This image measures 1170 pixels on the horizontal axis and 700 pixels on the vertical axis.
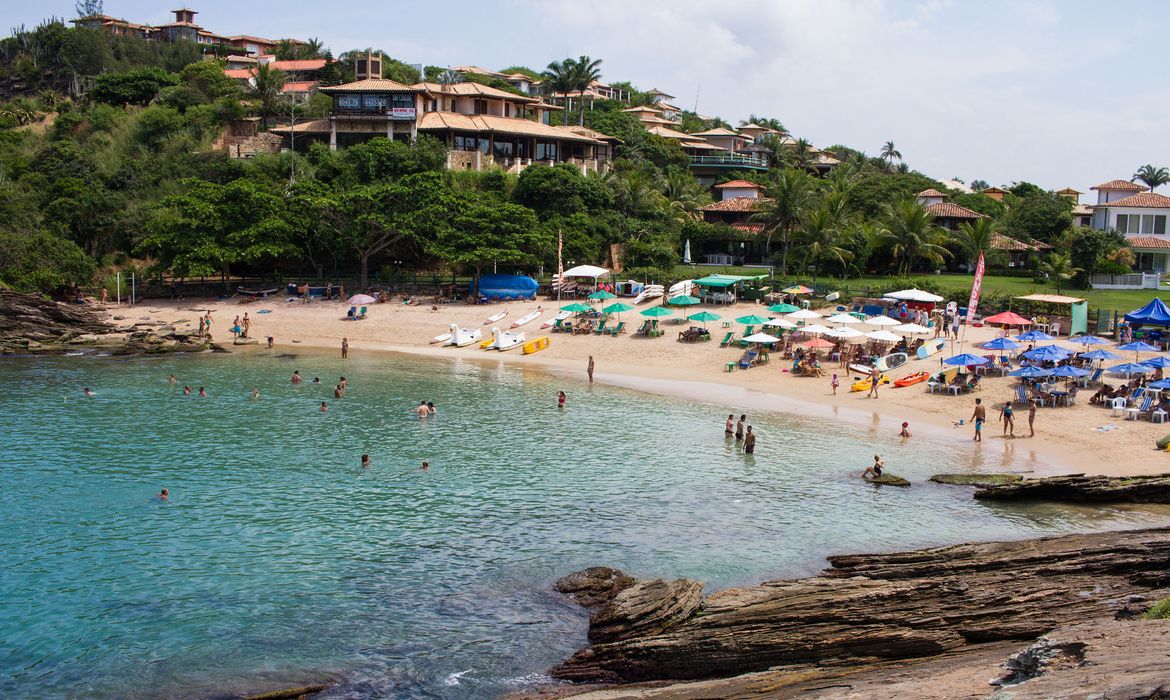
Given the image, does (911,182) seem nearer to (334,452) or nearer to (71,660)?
(334,452)

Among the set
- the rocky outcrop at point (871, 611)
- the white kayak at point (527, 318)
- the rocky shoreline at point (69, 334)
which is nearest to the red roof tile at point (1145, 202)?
the white kayak at point (527, 318)

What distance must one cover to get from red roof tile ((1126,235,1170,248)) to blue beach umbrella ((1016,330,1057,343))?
22.2m

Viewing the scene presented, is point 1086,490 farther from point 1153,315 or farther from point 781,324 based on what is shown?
point 781,324

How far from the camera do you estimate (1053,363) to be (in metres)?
33.6

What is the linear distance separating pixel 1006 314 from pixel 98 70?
95.5m

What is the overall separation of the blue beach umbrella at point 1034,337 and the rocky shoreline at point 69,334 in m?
36.2

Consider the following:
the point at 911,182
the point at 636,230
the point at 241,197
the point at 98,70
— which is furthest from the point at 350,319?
the point at 98,70

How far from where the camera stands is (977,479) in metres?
23.8

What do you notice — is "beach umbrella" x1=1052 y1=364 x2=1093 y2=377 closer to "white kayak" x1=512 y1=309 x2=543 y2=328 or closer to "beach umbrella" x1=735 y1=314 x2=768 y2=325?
"beach umbrella" x1=735 y1=314 x2=768 y2=325

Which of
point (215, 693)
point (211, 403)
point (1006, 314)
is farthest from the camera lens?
point (1006, 314)

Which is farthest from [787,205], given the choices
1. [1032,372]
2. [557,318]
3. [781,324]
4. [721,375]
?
[1032,372]

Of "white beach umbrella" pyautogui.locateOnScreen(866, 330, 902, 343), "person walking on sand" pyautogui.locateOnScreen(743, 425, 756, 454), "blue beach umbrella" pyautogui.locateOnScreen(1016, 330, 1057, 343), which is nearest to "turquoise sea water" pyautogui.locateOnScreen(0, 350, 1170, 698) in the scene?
"person walking on sand" pyautogui.locateOnScreen(743, 425, 756, 454)

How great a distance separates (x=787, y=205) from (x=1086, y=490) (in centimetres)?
3741

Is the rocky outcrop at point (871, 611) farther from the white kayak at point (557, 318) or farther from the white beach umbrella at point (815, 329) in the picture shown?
the white kayak at point (557, 318)
